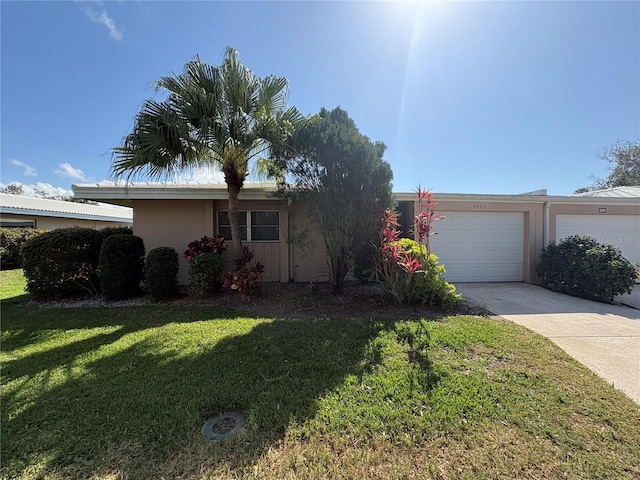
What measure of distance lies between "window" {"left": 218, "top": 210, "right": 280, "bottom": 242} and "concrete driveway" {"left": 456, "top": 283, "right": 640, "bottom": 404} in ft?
18.8

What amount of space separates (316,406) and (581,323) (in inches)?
214

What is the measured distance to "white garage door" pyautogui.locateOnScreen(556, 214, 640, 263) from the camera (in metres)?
8.77

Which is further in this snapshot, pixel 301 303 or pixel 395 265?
pixel 301 303

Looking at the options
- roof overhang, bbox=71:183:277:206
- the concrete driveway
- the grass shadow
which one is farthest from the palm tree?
the concrete driveway

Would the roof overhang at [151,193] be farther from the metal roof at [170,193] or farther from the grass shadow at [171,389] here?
the grass shadow at [171,389]

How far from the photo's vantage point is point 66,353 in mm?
3941

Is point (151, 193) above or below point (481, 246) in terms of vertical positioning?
above

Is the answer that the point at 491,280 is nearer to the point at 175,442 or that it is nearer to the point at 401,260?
the point at 401,260

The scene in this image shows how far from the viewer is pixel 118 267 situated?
263 inches

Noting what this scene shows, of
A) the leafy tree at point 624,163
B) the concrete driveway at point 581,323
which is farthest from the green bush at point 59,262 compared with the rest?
the leafy tree at point 624,163

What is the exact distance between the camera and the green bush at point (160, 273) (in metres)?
6.54

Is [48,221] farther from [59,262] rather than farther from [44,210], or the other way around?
[59,262]

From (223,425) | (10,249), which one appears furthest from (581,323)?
(10,249)

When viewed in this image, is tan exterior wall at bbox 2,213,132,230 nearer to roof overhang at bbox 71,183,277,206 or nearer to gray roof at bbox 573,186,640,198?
roof overhang at bbox 71,183,277,206
